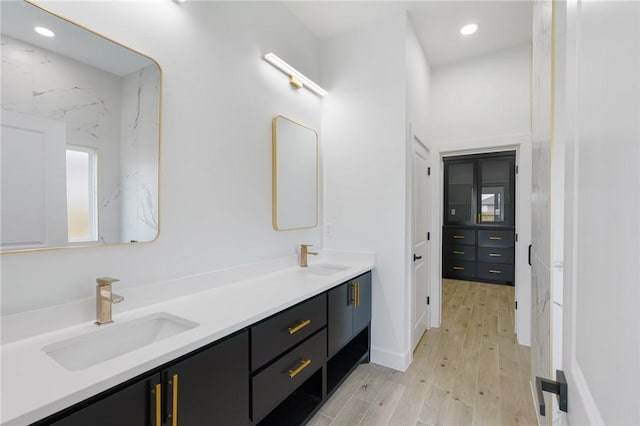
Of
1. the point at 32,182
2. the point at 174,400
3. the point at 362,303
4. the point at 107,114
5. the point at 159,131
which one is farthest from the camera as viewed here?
the point at 362,303

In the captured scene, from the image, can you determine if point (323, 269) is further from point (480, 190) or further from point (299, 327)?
point (480, 190)

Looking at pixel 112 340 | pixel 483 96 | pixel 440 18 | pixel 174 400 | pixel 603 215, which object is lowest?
pixel 174 400

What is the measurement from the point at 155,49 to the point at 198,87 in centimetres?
27

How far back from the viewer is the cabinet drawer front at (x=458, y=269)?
A: 5293 mm

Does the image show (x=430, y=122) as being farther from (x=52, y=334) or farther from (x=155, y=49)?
(x=52, y=334)

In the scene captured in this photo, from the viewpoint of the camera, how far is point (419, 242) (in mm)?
3002

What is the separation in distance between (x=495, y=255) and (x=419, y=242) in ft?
9.65

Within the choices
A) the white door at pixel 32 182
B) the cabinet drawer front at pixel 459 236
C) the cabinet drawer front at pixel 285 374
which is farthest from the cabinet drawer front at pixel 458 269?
the white door at pixel 32 182

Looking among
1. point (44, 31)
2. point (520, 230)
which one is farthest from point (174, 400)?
point (520, 230)

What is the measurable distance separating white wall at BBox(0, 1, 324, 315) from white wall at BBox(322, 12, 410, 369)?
546 millimetres

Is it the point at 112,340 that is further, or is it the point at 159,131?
the point at 159,131

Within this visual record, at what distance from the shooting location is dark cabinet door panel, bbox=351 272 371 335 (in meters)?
2.27

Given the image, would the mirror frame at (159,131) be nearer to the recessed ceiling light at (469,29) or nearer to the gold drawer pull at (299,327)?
the gold drawer pull at (299,327)

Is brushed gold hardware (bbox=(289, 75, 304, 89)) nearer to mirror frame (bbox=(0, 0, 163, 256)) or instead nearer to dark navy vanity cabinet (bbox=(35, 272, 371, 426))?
mirror frame (bbox=(0, 0, 163, 256))
